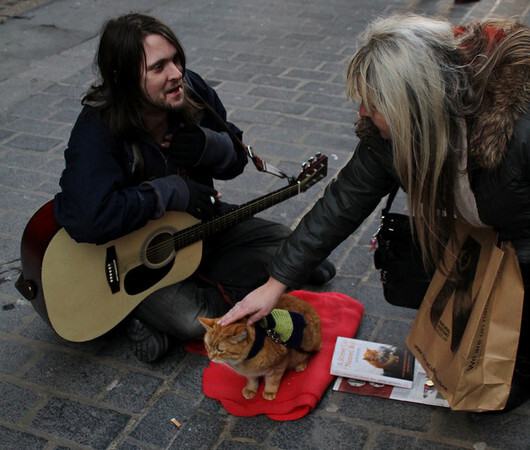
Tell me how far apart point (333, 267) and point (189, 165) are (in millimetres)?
936

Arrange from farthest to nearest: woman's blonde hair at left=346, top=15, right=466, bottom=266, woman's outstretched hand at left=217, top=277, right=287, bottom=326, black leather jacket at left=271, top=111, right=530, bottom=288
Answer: woman's outstretched hand at left=217, top=277, right=287, bottom=326, black leather jacket at left=271, top=111, right=530, bottom=288, woman's blonde hair at left=346, top=15, right=466, bottom=266

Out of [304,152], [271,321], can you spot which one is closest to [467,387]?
[271,321]

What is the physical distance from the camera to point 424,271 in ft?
8.46

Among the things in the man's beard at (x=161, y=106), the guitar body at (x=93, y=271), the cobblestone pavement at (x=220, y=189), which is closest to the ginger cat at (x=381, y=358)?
the cobblestone pavement at (x=220, y=189)

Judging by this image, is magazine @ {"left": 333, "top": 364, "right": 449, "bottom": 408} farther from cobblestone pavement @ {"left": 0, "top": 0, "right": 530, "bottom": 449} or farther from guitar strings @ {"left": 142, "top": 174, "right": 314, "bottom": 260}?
guitar strings @ {"left": 142, "top": 174, "right": 314, "bottom": 260}

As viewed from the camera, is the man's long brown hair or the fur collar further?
the man's long brown hair

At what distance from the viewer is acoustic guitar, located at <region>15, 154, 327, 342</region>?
2.63 meters

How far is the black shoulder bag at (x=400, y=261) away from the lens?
251 cm

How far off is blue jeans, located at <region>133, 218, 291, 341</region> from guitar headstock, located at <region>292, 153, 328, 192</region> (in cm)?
25

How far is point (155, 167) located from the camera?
9.37 ft

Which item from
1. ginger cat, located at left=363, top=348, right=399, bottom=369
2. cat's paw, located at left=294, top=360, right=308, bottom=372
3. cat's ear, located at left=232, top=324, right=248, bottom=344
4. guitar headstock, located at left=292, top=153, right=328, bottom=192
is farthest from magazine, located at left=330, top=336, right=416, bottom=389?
guitar headstock, located at left=292, top=153, right=328, bottom=192

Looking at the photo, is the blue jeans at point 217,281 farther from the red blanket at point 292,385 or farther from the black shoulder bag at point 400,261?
the black shoulder bag at point 400,261

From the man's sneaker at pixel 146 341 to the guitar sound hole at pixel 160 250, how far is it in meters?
0.28

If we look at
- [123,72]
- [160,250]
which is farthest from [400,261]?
[123,72]
